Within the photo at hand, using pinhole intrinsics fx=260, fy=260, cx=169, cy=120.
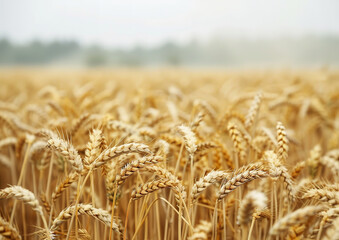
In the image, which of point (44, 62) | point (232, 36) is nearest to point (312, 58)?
point (232, 36)

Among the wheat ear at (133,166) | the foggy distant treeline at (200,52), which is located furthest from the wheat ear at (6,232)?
the foggy distant treeline at (200,52)

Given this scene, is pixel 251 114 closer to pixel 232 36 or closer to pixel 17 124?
pixel 17 124

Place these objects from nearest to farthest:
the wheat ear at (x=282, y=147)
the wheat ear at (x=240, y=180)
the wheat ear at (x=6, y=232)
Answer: the wheat ear at (x=6, y=232)
the wheat ear at (x=240, y=180)
the wheat ear at (x=282, y=147)

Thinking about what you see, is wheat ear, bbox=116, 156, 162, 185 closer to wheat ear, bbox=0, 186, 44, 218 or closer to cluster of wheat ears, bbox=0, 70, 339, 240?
cluster of wheat ears, bbox=0, 70, 339, 240

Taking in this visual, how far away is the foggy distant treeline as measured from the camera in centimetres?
10238

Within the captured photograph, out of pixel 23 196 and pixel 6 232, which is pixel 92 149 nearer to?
pixel 23 196

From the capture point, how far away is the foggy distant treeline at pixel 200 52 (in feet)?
336

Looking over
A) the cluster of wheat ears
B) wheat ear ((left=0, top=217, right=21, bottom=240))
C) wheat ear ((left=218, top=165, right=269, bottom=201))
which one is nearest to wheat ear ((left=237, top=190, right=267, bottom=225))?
the cluster of wheat ears

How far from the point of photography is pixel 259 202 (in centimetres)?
69

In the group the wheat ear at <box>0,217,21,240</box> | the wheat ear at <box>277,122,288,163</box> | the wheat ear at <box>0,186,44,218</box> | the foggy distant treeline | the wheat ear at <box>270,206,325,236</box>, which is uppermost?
the foggy distant treeline

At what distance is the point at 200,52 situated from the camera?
127 m

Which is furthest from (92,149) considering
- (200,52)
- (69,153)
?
(200,52)

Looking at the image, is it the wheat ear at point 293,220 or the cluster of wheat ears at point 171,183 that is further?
the cluster of wheat ears at point 171,183

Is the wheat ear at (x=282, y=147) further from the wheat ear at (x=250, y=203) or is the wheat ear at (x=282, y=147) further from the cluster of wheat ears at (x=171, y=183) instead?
the wheat ear at (x=250, y=203)
